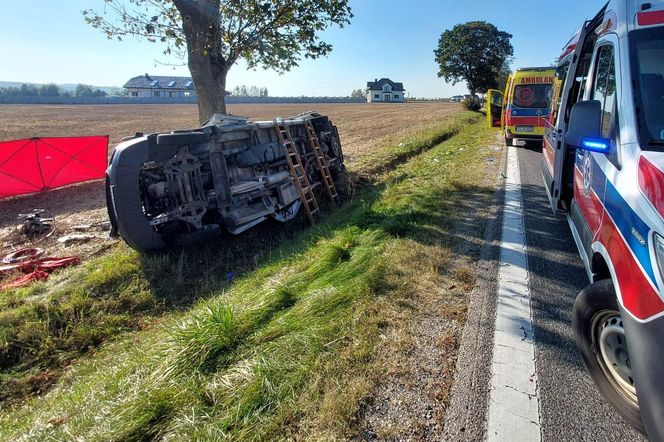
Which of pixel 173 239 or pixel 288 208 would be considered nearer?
pixel 173 239

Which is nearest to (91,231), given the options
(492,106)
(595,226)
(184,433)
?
(184,433)

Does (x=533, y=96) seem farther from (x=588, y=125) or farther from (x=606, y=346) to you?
(x=606, y=346)

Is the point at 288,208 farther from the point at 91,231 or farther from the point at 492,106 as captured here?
the point at 492,106

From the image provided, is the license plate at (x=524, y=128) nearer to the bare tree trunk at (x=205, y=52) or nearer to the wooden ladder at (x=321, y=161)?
the wooden ladder at (x=321, y=161)

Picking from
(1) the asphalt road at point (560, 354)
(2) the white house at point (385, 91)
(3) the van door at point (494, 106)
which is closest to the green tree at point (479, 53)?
(3) the van door at point (494, 106)

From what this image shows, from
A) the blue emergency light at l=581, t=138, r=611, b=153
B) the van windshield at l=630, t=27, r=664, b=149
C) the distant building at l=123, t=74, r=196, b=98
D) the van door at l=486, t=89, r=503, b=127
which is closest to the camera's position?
the van windshield at l=630, t=27, r=664, b=149

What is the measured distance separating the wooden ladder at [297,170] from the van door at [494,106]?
1381cm

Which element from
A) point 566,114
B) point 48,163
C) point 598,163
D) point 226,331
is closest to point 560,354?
point 598,163

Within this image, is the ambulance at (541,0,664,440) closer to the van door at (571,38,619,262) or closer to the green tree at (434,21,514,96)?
the van door at (571,38,619,262)

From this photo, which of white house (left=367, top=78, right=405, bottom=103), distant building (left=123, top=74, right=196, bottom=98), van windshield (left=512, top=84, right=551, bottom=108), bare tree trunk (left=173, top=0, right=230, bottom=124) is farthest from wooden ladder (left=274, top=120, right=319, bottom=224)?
white house (left=367, top=78, right=405, bottom=103)

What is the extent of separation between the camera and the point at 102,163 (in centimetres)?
1052

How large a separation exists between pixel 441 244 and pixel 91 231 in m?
5.99

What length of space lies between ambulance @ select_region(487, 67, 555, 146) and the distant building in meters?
86.2

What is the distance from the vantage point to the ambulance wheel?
6.64 feet
